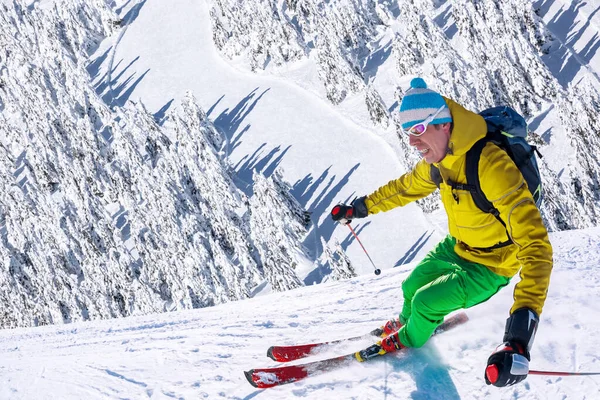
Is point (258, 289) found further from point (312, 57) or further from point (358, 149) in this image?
point (312, 57)

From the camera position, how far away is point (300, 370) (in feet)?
16.9

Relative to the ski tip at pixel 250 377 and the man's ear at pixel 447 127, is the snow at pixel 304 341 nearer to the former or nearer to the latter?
the ski tip at pixel 250 377

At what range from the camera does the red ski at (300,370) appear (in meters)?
5.11

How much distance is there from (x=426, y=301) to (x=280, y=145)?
138 feet

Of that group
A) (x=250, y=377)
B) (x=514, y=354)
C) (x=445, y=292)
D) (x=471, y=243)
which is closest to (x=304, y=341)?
(x=250, y=377)

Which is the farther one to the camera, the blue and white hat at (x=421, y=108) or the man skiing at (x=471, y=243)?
the blue and white hat at (x=421, y=108)

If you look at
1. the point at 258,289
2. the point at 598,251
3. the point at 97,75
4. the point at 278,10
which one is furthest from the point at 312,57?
the point at 598,251

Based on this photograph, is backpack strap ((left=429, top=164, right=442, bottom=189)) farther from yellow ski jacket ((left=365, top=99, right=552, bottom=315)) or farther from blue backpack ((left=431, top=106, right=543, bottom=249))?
blue backpack ((left=431, top=106, right=543, bottom=249))

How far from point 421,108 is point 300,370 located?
2.93m

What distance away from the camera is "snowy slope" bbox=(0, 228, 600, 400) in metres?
4.47

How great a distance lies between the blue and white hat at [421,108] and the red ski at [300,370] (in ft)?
7.88

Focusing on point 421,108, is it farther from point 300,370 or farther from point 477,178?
point 300,370

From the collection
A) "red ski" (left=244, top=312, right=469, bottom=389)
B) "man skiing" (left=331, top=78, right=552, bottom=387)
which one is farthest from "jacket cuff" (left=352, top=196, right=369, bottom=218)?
"red ski" (left=244, top=312, right=469, bottom=389)

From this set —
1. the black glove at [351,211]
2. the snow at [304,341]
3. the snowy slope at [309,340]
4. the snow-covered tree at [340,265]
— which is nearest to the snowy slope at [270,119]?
the snow-covered tree at [340,265]
